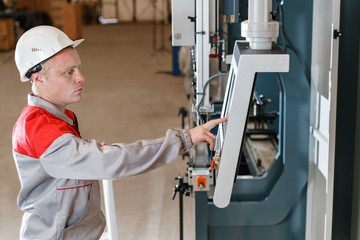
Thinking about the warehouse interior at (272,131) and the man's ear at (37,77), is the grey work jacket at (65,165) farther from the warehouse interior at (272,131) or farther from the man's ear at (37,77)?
the warehouse interior at (272,131)

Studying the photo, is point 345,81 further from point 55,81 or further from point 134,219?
point 134,219

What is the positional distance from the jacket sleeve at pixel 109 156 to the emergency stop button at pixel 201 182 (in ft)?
3.07

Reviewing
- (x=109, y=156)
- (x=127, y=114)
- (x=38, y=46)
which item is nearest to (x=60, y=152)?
(x=109, y=156)

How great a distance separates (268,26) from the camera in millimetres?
1412

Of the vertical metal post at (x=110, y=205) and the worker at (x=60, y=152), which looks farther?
the vertical metal post at (x=110, y=205)

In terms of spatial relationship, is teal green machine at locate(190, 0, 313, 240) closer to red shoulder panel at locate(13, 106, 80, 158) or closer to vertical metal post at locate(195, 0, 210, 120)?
vertical metal post at locate(195, 0, 210, 120)

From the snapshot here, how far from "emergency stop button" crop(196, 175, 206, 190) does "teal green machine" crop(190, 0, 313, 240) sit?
7 centimetres

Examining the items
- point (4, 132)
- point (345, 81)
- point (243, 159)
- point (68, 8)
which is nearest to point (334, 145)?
point (345, 81)

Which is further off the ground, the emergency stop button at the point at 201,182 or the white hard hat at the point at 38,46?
the white hard hat at the point at 38,46

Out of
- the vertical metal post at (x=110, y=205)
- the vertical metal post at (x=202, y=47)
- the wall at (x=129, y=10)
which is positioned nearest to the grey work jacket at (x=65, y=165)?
the vertical metal post at (x=202, y=47)

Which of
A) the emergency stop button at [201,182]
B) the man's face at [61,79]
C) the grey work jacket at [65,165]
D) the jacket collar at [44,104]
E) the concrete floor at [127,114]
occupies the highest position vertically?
the man's face at [61,79]

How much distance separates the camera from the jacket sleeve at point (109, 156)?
5.13 feet

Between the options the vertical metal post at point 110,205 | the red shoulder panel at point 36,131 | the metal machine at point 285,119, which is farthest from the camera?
the vertical metal post at point 110,205

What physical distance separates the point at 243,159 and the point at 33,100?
2.43 m
